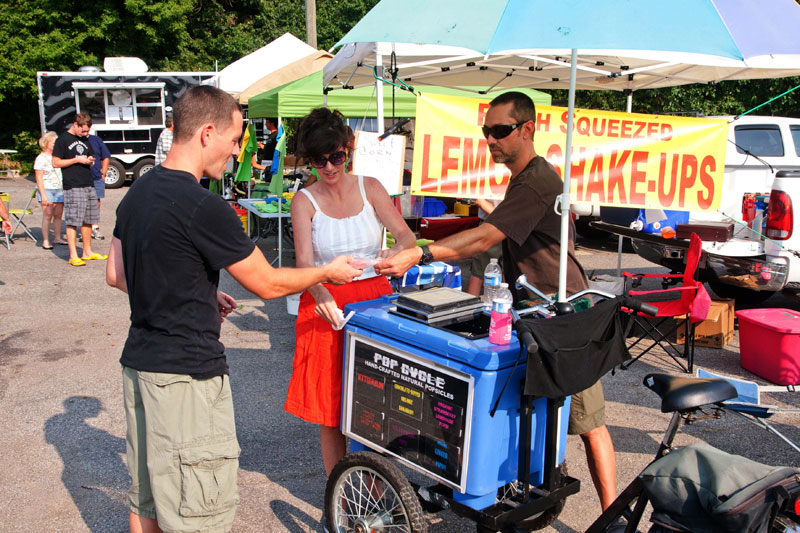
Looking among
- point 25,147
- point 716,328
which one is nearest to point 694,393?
point 716,328

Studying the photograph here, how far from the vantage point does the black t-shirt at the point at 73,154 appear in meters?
9.56

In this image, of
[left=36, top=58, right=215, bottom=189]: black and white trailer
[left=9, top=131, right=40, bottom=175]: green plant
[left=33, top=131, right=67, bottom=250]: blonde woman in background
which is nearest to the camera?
[left=33, top=131, right=67, bottom=250]: blonde woman in background

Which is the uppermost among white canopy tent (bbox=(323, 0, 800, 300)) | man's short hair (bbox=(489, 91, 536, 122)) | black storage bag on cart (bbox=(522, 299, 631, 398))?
white canopy tent (bbox=(323, 0, 800, 300))

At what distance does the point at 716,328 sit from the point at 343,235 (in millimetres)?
4514

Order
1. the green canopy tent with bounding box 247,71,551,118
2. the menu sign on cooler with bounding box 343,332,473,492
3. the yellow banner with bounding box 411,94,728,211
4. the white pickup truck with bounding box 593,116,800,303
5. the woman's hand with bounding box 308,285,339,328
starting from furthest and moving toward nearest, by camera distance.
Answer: the green canopy tent with bounding box 247,71,551,118, the white pickup truck with bounding box 593,116,800,303, the yellow banner with bounding box 411,94,728,211, the woman's hand with bounding box 308,285,339,328, the menu sign on cooler with bounding box 343,332,473,492

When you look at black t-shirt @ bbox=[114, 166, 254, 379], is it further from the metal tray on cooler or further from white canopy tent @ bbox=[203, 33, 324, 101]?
white canopy tent @ bbox=[203, 33, 324, 101]

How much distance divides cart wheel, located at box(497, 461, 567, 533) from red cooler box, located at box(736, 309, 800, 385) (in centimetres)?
309

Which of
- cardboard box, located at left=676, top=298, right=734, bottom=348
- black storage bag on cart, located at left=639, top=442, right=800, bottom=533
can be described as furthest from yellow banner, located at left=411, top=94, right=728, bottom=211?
cardboard box, located at left=676, top=298, right=734, bottom=348

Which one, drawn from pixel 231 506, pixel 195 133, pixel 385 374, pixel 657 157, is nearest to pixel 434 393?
pixel 385 374

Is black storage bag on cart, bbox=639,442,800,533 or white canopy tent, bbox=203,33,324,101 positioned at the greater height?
white canopy tent, bbox=203,33,324,101

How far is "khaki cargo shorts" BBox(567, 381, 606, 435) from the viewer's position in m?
2.97

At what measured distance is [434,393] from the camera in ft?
8.52

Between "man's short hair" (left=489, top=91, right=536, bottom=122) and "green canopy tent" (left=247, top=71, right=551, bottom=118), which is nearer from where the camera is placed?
"man's short hair" (left=489, top=91, right=536, bottom=122)

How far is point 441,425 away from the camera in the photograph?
2584 millimetres
